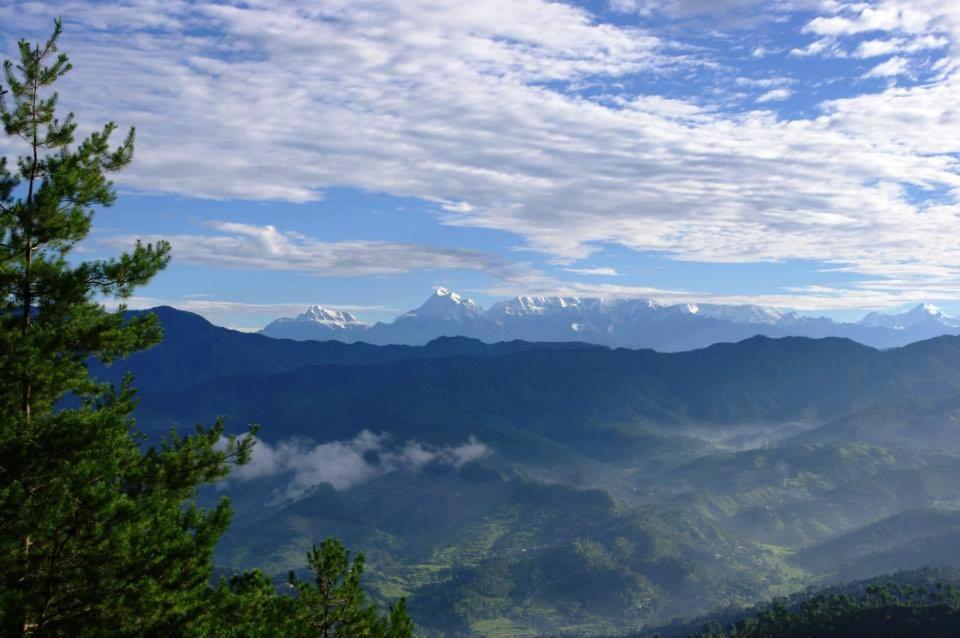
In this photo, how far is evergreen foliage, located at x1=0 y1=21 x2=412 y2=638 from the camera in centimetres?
3069

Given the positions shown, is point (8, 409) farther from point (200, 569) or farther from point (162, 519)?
point (200, 569)

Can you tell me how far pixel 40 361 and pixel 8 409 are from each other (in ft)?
10.3

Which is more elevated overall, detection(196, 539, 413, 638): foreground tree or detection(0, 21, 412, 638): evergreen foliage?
detection(0, 21, 412, 638): evergreen foliage

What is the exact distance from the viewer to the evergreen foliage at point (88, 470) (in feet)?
101

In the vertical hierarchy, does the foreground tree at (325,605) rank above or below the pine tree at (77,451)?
below

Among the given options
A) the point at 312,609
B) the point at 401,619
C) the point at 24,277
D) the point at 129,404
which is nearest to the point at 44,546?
the point at 129,404

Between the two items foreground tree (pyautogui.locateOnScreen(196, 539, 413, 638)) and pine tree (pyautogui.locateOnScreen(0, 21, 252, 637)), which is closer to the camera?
pine tree (pyautogui.locateOnScreen(0, 21, 252, 637))

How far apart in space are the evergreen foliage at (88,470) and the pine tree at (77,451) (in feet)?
0.21

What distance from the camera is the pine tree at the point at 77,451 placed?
100ft

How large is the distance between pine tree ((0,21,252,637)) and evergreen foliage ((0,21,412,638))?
2.6 inches

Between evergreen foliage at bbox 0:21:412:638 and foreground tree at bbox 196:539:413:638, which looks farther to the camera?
foreground tree at bbox 196:539:413:638

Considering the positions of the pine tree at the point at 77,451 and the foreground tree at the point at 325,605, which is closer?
the pine tree at the point at 77,451

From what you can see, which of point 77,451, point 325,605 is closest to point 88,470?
point 77,451

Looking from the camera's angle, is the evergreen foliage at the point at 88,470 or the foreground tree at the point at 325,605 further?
the foreground tree at the point at 325,605
